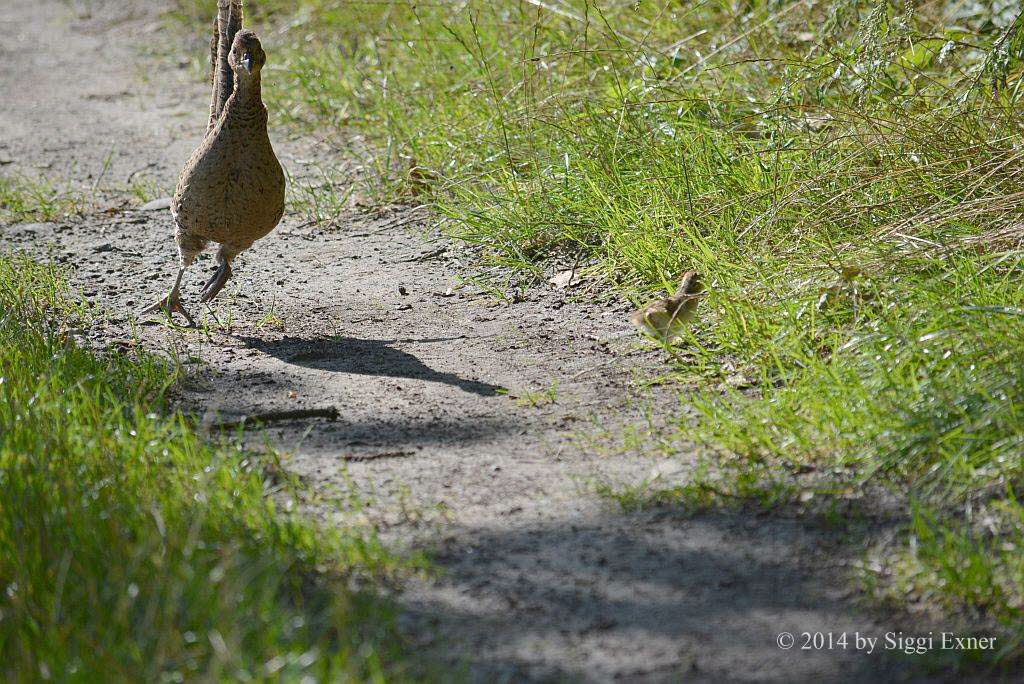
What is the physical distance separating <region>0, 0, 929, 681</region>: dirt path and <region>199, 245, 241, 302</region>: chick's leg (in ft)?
0.53

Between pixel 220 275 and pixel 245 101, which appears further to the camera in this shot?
pixel 220 275

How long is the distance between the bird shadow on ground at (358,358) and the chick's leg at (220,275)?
37 centimetres

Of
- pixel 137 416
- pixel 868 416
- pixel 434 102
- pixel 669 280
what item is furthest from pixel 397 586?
pixel 434 102

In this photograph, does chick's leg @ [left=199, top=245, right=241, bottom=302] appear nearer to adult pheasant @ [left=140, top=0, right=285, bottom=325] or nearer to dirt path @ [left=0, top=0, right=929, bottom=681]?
adult pheasant @ [left=140, top=0, right=285, bottom=325]

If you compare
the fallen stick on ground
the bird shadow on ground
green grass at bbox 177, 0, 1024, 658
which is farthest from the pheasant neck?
the fallen stick on ground

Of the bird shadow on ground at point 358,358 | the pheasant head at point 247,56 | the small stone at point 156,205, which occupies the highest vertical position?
the pheasant head at point 247,56

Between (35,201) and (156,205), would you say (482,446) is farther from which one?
(35,201)

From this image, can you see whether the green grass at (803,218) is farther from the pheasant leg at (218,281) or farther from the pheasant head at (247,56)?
the pheasant leg at (218,281)

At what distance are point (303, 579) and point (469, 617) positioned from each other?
43 centimetres

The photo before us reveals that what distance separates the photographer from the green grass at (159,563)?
2168 mm

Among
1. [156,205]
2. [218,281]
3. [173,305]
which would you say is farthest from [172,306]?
[156,205]

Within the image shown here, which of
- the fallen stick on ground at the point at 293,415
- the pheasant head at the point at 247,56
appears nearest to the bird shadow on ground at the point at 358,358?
the fallen stick on ground at the point at 293,415

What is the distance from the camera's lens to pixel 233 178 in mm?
4637

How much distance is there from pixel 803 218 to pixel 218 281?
272cm
